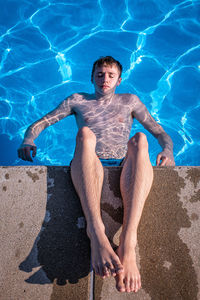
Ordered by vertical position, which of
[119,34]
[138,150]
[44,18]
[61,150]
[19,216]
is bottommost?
[19,216]

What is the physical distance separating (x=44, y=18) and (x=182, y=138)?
4.27 metres

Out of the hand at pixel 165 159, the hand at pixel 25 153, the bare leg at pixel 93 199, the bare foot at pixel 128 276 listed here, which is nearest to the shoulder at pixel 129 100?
the hand at pixel 165 159

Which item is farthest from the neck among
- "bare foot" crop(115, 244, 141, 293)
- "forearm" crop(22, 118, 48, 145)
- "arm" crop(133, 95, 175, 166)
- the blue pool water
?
"bare foot" crop(115, 244, 141, 293)

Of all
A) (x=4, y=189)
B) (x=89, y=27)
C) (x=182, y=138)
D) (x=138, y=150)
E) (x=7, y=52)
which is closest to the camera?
Result: (x=138, y=150)

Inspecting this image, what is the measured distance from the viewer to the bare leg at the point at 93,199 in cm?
142

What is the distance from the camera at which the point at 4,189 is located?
1949 millimetres

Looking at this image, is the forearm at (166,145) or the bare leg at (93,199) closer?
the bare leg at (93,199)

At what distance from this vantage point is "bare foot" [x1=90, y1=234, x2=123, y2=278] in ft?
4.59

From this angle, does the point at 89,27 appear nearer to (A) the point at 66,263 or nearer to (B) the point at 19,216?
(B) the point at 19,216

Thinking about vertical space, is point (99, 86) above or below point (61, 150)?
above

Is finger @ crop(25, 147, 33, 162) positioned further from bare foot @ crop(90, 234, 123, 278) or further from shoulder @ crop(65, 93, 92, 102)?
bare foot @ crop(90, 234, 123, 278)

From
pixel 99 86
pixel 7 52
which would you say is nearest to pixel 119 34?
pixel 7 52

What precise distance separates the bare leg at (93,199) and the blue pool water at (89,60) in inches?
101

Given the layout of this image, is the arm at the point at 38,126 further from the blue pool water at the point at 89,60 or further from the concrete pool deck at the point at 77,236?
the blue pool water at the point at 89,60
